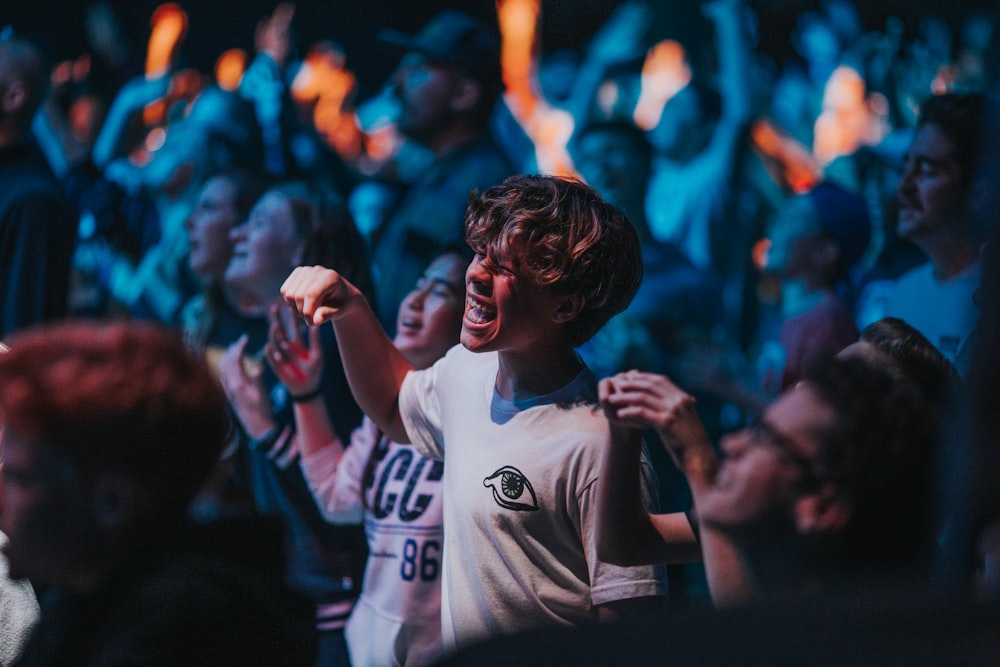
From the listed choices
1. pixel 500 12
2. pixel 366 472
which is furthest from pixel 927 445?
pixel 500 12

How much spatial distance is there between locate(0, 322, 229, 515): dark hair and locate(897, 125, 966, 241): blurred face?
179cm

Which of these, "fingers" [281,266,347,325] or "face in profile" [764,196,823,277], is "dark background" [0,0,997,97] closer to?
"face in profile" [764,196,823,277]

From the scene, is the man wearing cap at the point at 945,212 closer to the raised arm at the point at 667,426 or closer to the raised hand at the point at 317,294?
the raised arm at the point at 667,426

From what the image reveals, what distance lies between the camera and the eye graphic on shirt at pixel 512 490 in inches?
70.6

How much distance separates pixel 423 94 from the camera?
3.30m

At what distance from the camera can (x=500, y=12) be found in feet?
10.7

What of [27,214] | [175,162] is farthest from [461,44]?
[27,214]

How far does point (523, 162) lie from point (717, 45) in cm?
74

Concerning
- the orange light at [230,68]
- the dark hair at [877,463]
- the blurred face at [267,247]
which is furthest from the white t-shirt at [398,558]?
the orange light at [230,68]

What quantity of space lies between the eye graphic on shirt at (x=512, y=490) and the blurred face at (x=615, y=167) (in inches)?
63.5

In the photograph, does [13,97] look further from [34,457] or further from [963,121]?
[963,121]

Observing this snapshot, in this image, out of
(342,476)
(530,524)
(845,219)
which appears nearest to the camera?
(530,524)

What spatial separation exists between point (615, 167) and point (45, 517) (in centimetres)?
223

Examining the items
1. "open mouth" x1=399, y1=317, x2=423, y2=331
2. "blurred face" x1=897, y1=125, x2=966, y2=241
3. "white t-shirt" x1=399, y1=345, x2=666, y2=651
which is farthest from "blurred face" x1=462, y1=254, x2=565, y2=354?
"blurred face" x1=897, y1=125, x2=966, y2=241
